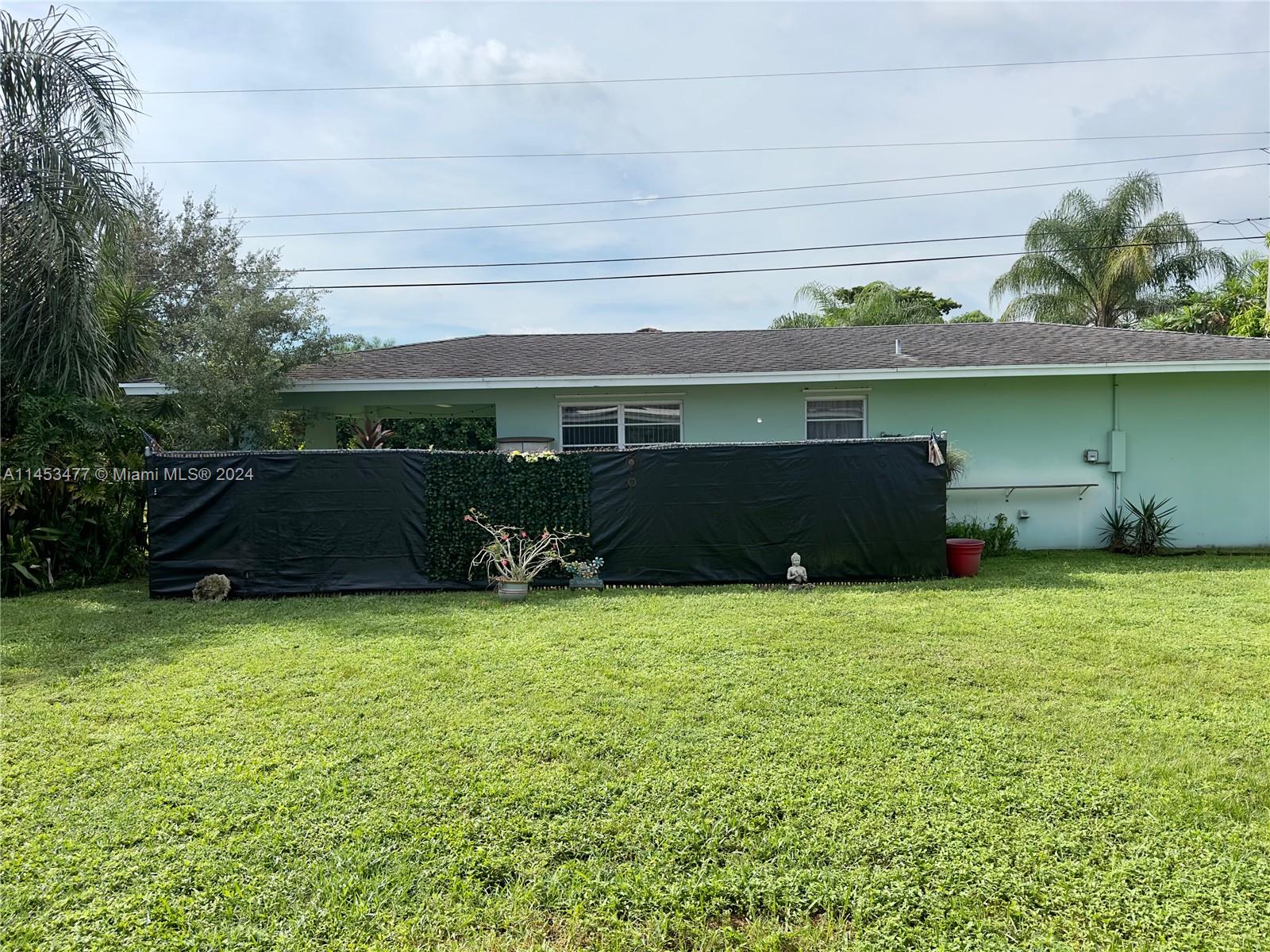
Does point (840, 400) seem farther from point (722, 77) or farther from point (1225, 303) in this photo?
point (1225, 303)

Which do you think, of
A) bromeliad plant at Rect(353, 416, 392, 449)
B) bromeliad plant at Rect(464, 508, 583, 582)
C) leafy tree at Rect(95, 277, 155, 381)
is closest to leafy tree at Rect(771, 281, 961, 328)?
bromeliad plant at Rect(353, 416, 392, 449)

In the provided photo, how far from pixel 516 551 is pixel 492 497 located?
0.65 meters

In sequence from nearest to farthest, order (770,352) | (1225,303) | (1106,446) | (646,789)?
(646,789)
(1106,446)
(770,352)
(1225,303)

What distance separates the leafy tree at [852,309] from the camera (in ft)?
71.9

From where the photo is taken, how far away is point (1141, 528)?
967cm

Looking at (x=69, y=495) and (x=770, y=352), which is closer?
(x=69, y=495)

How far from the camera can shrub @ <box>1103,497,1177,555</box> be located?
962cm

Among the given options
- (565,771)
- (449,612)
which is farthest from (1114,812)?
(449,612)

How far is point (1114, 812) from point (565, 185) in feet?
52.0

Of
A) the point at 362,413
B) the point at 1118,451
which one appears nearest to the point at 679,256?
the point at 362,413

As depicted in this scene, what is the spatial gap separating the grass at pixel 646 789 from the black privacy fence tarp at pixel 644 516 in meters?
1.97

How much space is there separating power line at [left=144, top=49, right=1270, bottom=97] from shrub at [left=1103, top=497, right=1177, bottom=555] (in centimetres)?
734

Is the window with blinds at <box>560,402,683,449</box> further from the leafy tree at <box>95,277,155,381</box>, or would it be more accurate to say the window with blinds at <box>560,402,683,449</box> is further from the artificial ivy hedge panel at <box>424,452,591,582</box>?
the leafy tree at <box>95,277,155,381</box>

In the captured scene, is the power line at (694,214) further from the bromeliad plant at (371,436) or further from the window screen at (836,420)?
the bromeliad plant at (371,436)
